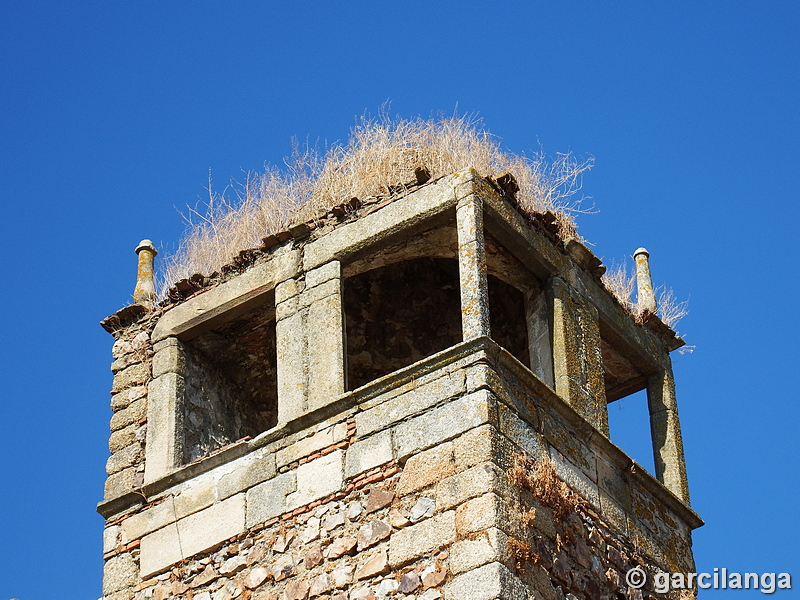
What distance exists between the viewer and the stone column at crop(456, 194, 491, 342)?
955cm

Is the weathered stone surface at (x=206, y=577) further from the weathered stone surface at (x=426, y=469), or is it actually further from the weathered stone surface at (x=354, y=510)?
the weathered stone surface at (x=426, y=469)

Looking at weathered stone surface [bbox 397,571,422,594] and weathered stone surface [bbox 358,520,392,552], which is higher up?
weathered stone surface [bbox 358,520,392,552]

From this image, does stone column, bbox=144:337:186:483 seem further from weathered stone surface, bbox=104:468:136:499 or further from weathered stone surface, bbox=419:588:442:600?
weathered stone surface, bbox=419:588:442:600

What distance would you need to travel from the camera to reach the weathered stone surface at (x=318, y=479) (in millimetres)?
9602

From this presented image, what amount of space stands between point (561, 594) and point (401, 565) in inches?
37.3

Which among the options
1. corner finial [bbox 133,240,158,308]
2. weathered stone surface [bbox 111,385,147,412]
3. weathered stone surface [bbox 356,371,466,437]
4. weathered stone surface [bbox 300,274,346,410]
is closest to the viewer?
weathered stone surface [bbox 356,371,466,437]

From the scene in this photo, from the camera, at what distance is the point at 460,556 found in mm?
8727

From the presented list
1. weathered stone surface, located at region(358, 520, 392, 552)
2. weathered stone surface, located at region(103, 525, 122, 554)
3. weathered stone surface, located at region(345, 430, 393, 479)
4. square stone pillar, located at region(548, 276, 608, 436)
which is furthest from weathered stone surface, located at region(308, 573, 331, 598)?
square stone pillar, located at region(548, 276, 608, 436)

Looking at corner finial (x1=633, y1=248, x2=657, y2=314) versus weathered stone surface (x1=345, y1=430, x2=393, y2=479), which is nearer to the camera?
weathered stone surface (x1=345, y1=430, x2=393, y2=479)

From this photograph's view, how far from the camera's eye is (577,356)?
10609 millimetres

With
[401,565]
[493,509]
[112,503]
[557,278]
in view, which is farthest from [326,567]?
[557,278]

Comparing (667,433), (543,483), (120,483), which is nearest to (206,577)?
(120,483)

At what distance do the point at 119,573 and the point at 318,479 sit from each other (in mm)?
1645

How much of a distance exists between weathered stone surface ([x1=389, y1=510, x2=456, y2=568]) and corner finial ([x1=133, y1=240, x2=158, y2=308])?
338 cm
